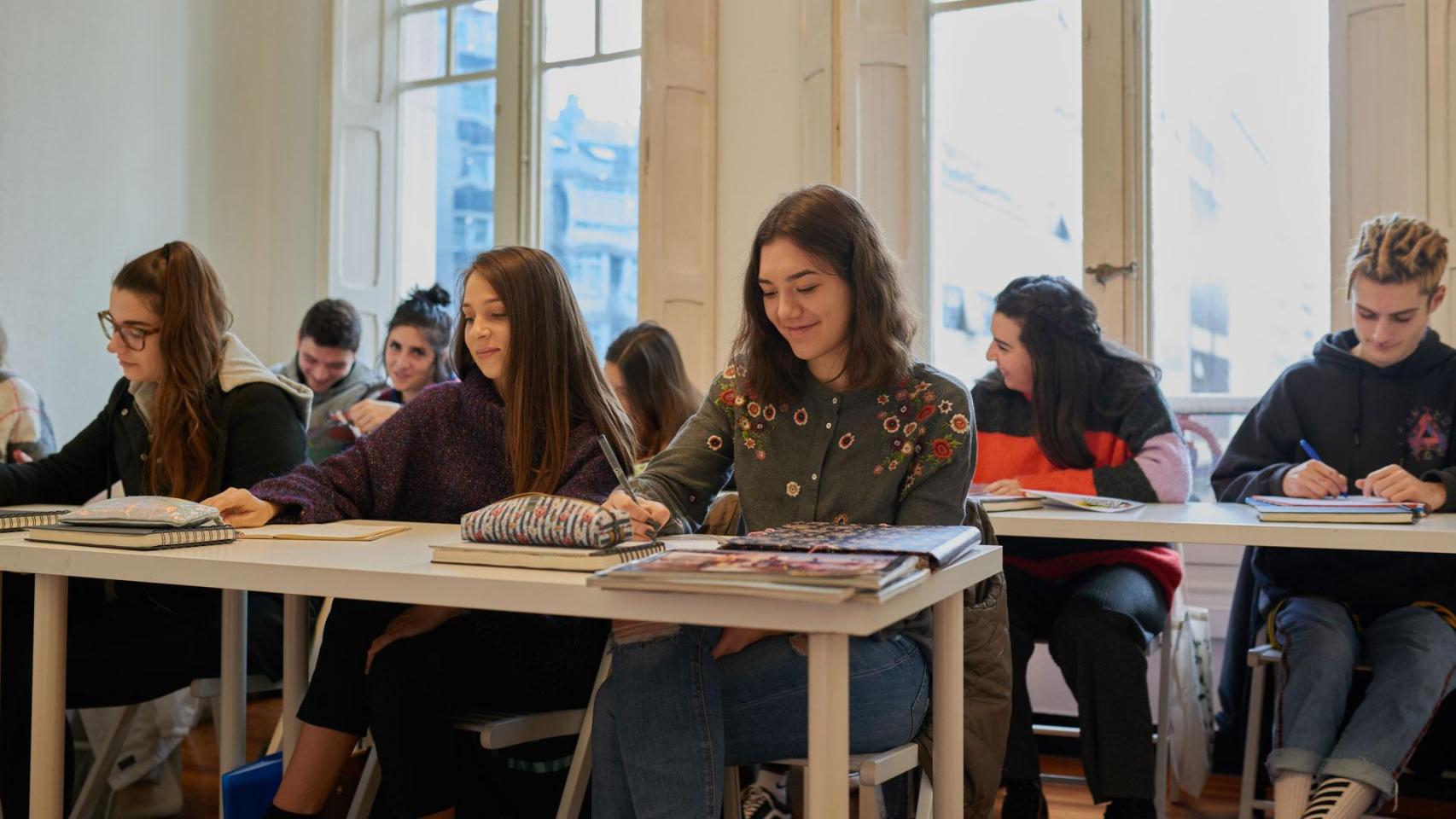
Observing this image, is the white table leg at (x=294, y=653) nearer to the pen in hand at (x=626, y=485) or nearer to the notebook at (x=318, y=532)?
the notebook at (x=318, y=532)

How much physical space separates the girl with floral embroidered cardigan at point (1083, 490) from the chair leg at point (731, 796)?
57 centimetres

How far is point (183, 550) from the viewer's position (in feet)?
5.39

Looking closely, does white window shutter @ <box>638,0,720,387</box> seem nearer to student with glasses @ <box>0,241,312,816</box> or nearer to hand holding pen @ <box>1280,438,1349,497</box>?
student with glasses @ <box>0,241,312,816</box>

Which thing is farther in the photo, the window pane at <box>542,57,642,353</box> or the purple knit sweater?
the window pane at <box>542,57,642,353</box>

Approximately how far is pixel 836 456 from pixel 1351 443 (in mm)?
1423

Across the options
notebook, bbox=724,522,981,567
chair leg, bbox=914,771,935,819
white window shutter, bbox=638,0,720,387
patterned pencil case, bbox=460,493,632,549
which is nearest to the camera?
notebook, bbox=724,522,981,567

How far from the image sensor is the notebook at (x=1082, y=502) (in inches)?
95.5

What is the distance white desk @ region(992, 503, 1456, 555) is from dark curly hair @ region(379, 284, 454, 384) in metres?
2.03

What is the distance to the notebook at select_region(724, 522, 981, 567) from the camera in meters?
1.36

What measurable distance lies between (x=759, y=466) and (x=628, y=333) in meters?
1.39

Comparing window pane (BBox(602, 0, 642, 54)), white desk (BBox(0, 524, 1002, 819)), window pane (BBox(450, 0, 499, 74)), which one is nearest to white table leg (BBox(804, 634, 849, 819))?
white desk (BBox(0, 524, 1002, 819))

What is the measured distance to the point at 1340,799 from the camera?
1989 mm

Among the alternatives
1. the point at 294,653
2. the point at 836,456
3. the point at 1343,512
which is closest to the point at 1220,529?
the point at 1343,512

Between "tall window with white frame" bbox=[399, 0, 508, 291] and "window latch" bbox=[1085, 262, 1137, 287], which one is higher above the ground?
"tall window with white frame" bbox=[399, 0, 508, 291]
